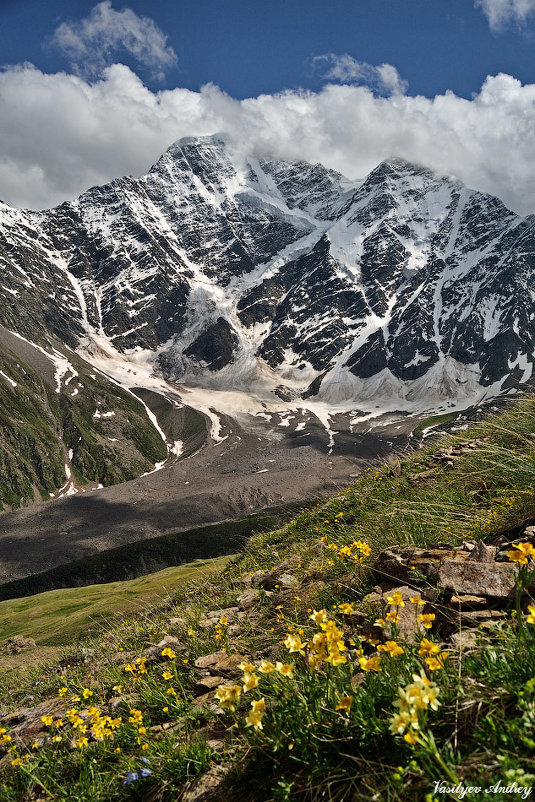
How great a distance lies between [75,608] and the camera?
5303cm

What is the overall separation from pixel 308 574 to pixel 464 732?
442cm

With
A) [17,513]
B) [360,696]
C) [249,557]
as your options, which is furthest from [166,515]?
[360,696]

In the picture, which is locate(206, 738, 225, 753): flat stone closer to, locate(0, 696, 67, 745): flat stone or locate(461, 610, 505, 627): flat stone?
locate(461, 610, 505, 627): flat stone

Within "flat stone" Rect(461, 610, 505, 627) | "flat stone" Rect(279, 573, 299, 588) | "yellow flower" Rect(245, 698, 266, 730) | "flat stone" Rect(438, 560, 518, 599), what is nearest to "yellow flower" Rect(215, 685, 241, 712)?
"yellow flower" Rect(245, 698, 266, 730)

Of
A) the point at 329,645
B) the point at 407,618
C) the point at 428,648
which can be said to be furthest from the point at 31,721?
the point at 428,648

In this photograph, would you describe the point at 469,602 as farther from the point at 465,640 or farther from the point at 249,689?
the point at 249,689

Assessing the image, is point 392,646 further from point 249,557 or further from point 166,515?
point 166,515

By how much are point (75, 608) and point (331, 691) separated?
61.0 metres

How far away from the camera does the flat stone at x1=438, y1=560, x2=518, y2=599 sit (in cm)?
380

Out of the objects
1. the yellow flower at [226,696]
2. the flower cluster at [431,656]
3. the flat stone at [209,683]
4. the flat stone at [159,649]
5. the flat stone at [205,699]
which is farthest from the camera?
the flat stone at [159,649]

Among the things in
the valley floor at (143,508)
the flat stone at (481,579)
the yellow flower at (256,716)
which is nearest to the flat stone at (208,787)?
the yellow flower at (256,716)

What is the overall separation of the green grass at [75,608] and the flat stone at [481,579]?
1117 centimetres

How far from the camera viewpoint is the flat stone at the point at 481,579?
3801 mm

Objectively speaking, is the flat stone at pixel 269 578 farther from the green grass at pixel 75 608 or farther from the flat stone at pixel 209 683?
the green grass at pixel 75 608
